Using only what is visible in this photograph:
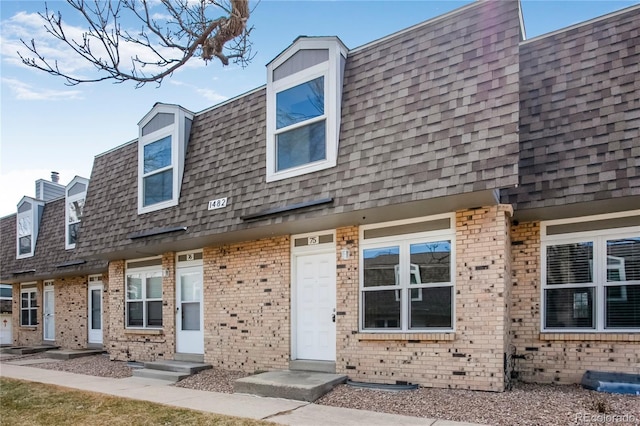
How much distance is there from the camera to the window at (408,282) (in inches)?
277

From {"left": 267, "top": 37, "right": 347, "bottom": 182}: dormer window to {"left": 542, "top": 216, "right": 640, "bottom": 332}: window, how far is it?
3862mm

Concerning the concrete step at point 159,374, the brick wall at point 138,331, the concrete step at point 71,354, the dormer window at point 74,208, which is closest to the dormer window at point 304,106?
the concrete step at point 159,374

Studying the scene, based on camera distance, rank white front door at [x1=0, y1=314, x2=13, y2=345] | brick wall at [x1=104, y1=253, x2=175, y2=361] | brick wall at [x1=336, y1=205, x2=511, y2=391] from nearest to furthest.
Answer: brick wall at [x1=336, y1=205, x2=511, y2=391], brick wall at [x1=104, y1=253, x2=175, y2=361], white front door at [x1=0, y1=314, x2=13, y2=345]

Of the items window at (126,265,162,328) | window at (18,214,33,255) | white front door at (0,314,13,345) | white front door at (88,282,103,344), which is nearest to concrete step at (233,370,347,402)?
window at (126,265,162,328)

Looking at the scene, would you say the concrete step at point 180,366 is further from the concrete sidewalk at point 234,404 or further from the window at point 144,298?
the window at point 144,298

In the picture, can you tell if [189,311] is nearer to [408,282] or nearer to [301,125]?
[301,125]

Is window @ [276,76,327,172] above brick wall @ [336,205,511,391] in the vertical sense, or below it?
above

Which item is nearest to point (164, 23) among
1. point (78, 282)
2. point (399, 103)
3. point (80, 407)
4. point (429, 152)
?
point (399, 103)

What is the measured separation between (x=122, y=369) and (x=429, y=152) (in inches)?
329
